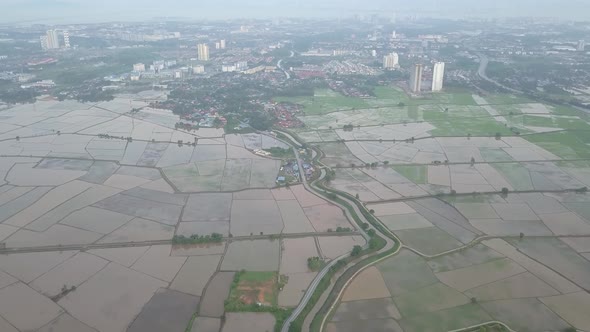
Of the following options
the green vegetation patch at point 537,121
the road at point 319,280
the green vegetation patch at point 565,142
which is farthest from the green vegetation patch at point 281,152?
the green vegetation patch at point 537,121

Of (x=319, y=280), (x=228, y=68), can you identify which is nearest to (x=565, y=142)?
(x=319, y=280)

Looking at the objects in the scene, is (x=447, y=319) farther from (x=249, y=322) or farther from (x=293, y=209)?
(x=293, y=209)

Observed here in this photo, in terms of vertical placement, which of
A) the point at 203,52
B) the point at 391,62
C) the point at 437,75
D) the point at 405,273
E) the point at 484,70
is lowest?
the point at 405,273

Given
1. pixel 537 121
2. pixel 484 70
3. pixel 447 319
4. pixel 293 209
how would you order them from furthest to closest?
1. pixel 484 70
2. pixel 537 121
3. pixel 293 209
4. pixel 447 319

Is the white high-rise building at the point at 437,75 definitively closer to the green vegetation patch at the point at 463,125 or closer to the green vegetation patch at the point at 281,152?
the green vegetation patch at the point at 463,125

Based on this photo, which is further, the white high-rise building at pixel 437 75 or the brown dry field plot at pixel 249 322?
the white high-rise building at pixel 437 75

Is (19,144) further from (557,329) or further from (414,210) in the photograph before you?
(557,329)

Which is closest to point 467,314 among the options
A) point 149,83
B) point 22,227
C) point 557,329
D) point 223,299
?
point 557,329
